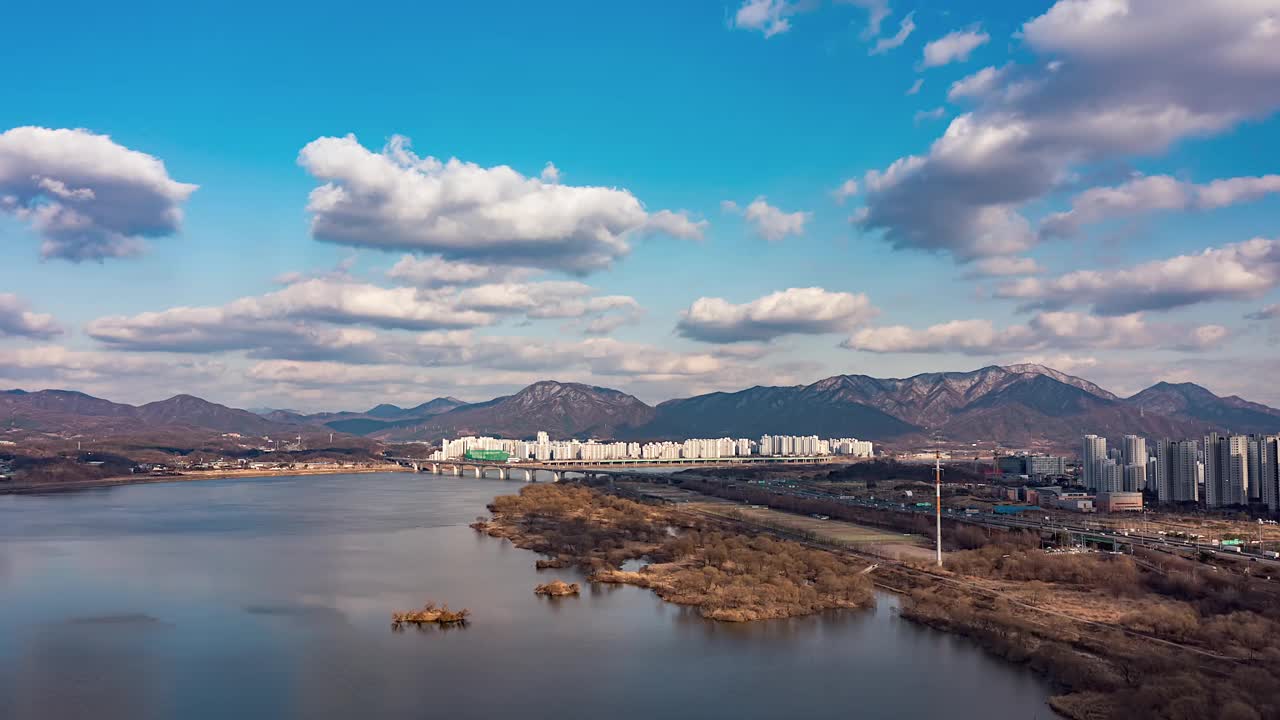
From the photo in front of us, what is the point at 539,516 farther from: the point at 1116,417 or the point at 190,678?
the point at 1116,417

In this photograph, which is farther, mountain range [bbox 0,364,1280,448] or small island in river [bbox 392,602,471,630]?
mountain range [bbox 0,364,1280,448]

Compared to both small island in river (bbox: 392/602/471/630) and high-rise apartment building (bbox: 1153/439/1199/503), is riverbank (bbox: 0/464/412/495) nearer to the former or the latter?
small island in river (bbox: 392/602/471/630)

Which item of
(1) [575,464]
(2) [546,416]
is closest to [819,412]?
(2) [546,416]

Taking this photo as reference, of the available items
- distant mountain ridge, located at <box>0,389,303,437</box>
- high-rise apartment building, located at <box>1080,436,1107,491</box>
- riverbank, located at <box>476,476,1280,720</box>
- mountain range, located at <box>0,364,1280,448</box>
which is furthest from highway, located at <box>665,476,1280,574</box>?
distant mountain ridge, located at <box>0,389,303,437</box>

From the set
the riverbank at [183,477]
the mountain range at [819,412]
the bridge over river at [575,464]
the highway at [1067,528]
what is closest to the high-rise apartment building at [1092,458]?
the highway at [1067,528]

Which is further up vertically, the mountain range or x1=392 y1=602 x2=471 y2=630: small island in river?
the mountain range

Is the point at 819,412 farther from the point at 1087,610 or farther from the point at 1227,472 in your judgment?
the point at 1087,610

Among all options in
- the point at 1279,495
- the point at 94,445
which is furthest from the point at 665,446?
the point at 1279,495
